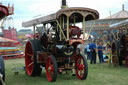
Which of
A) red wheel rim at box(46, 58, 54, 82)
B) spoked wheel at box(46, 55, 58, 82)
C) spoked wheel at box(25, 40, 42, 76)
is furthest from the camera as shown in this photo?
spoked wheel at box(25, 40, 42, 76)

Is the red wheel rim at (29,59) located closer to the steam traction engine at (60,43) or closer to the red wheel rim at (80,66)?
the steam traction engine at (60,43)

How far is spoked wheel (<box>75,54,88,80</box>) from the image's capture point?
534cm

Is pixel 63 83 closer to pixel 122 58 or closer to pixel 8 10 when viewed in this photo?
pixel 8 10

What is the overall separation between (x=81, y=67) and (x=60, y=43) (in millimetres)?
A: 909

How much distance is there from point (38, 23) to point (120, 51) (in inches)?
158

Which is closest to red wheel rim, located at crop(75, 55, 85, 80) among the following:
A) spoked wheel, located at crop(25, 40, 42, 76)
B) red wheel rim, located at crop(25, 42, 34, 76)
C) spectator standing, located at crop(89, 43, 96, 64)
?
spoked wheel, located at crop(25, 40, 42, 76)

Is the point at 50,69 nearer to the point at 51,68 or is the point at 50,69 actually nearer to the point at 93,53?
the point at 51,68

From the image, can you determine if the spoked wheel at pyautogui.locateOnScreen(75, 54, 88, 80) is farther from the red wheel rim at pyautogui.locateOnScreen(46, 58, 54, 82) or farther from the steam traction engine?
the red wheel rim at pyautogui.locateOnScreen(46, 58, 54, 82)

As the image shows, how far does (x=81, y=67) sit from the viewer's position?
557 cm

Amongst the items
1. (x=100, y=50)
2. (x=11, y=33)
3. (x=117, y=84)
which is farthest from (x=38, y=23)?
(x=11, y=33)

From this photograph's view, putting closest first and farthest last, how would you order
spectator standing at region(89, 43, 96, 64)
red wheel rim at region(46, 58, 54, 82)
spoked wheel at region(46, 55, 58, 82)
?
spoked wheel at region(46, 55, 58, 82) → red wheel rim at region(46, 58, 54, 82) → spectator standing at region(89, 43, 96, 64)

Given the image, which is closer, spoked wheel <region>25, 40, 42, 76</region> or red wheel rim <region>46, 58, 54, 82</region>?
red wheel rim <region>46, 58, 54, 82</region>

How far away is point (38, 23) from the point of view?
6473 millimetres

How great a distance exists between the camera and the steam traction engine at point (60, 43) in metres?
5.26
